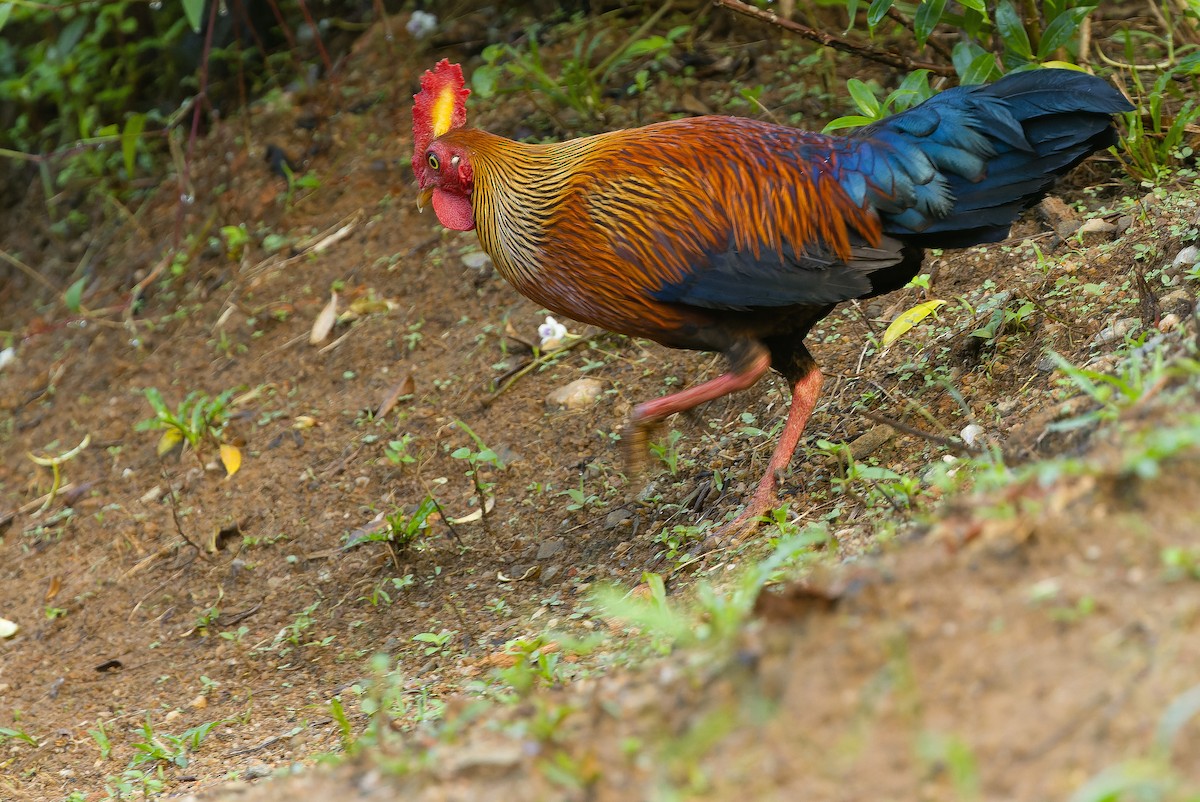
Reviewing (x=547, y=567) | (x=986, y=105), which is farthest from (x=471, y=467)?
(x=986, y=105)

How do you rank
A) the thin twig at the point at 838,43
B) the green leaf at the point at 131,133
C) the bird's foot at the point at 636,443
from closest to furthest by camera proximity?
the bird's foot at the point at 636,443 < the thin twig at the point at 838,43 < the green leaf at the point at 131,133

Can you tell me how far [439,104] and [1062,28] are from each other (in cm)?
246

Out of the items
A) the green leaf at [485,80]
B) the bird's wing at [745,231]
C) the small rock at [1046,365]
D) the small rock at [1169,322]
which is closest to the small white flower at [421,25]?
the green leaf at [485,80]

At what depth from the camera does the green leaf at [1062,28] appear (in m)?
4.84

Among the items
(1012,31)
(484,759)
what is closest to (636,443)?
(484,759)

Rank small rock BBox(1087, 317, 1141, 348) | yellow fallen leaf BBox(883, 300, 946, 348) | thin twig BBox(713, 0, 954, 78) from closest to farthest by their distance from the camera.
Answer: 1. small rock BBox(1087, 317, 1141, 348)
2. yellow fallen leaf BBox(883, 300, 946, 348)
3. thin twig BBox(713, 0, 954, 78)

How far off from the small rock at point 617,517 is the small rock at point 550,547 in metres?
0.19

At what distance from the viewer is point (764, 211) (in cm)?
409

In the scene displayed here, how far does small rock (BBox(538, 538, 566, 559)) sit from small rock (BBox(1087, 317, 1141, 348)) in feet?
6.64

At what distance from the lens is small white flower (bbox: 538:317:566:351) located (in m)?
5.62

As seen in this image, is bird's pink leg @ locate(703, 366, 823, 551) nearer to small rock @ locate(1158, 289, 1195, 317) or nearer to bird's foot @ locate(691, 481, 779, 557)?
bird's foot @ locate(691, 481, 779, 557)

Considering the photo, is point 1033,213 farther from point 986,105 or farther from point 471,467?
point 471,467

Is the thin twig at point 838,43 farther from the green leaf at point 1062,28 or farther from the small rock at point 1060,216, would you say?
the small rock at point 1060,216

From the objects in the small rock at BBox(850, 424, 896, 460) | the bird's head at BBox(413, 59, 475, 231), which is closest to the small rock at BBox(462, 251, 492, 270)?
the bird's head at BBox(413, 59, 475, 231)
